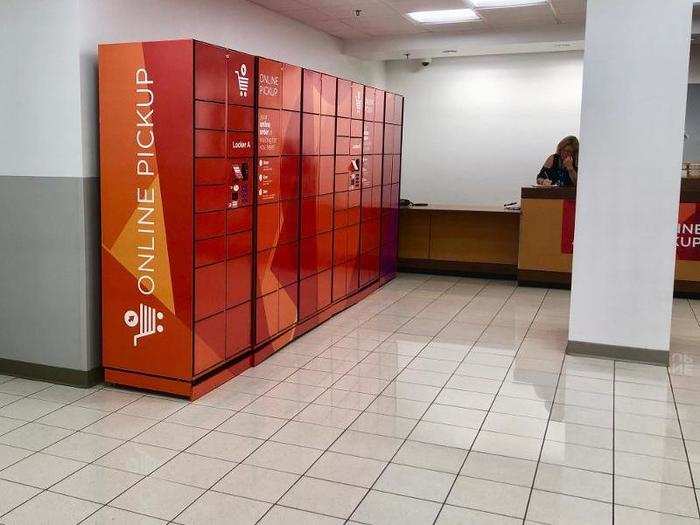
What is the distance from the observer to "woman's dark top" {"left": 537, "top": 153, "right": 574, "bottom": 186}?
8.98 m

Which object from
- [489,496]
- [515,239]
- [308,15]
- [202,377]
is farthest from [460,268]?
[489,496]

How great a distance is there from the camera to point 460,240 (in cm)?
977

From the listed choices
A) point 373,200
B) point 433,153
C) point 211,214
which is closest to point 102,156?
point 211,214

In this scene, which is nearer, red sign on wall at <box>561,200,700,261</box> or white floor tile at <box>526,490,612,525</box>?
white floor tile at <box>526,490,612,525</box>

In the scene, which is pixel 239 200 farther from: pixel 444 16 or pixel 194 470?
pixel 444 16

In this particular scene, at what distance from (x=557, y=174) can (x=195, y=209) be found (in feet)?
18.8

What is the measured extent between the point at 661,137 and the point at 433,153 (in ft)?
19.6

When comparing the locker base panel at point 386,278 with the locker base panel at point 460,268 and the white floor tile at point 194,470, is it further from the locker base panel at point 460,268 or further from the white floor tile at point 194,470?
the white floor tile at point 194,470

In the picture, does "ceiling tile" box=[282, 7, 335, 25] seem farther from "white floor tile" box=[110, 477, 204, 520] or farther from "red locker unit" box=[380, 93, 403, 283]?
"white floor tile" box=[110, 477, 204, 520]

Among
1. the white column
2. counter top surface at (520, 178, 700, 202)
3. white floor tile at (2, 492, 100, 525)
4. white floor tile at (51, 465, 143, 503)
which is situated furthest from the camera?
counter top surface at (520, 178, 700, 202)

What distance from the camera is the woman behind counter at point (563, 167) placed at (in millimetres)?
8914

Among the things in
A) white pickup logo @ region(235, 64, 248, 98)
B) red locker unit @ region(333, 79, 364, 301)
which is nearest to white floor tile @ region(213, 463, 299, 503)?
white pickup logo @ region(235, 64, 248, 98)

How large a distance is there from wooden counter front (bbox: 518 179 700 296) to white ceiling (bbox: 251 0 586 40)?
206 cm

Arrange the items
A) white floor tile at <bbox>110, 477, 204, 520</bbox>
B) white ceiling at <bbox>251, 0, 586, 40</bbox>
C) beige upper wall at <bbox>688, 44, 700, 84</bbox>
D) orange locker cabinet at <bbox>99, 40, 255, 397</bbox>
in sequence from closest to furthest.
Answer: white floor tile at <bbox>110, 477, 204, 520</bbox>, orange locker cabinet at <bbox>99, 40, 255, 397</bbox>, white ceiling at <bbox>251, 0, 586, 40</bbox>, beige upper wall at <bbox>688, 44, 700, 84</bbox>
